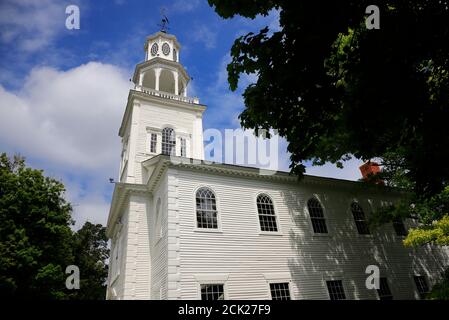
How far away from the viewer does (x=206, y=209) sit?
16.1 m

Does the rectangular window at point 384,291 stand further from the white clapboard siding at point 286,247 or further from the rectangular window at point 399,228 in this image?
the rectangular window at point 399,228

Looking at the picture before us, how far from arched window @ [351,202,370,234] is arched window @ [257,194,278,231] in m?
6.47

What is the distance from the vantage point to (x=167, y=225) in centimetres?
1472

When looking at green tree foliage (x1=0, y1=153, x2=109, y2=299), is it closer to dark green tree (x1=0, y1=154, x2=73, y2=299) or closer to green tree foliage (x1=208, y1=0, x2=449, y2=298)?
dark green tree (x1=0, y1=154, x2=73, y2=299)

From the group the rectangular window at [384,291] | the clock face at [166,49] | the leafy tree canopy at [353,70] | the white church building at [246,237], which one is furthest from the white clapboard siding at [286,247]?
the clock face at [166,49]

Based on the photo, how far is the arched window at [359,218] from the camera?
65.2ft

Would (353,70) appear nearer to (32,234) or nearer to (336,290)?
(336,290)

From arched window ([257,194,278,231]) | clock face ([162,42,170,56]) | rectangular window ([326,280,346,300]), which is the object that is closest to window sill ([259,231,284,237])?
arched window ([257,194,278,231])

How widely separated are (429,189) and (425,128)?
2233 millimetres

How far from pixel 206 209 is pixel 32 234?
47.2 feet

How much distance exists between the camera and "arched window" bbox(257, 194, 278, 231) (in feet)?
56.4

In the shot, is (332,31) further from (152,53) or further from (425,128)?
(152,53)

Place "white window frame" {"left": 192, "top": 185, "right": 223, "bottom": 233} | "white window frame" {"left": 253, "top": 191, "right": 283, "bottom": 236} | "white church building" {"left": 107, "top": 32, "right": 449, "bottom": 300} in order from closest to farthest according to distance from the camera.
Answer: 1. "white church building" {"left": 107, "top": 32, "right": 449, "bottom": 300}
2. "white window frame" {"left": 192, "top": 185, "right": 223, "bottom": 233}
3. "white window frame" {"left": 253, "top": 191, "right": 283, "bottom": 236}

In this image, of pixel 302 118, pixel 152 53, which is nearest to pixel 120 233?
pixel 152 53
